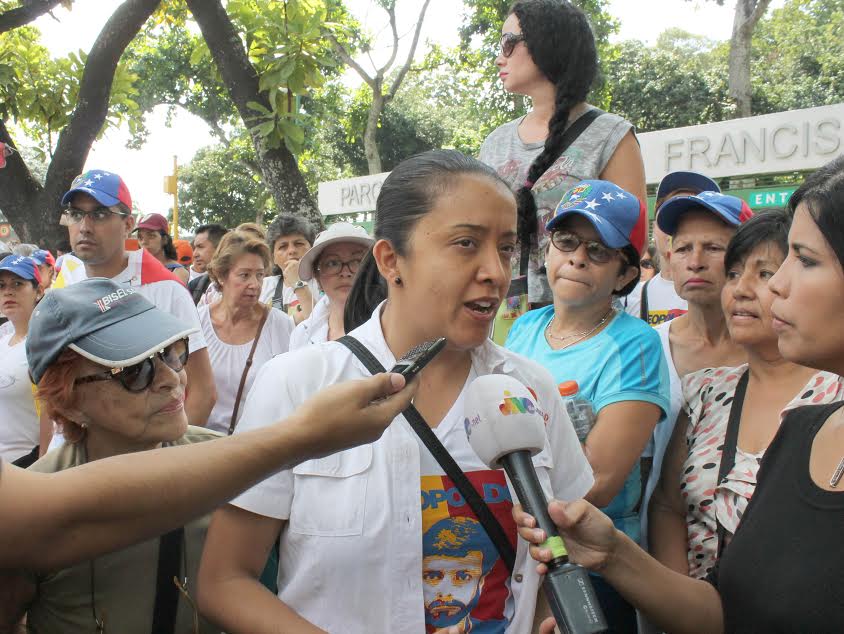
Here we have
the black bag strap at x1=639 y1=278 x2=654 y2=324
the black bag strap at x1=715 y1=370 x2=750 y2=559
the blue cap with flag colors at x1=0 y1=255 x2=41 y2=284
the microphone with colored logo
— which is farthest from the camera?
the blue cap with flag colors at x1=0 y1=255 x2=41 y2=284

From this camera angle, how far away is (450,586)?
6.43 feet

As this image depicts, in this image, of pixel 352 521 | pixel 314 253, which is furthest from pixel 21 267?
pixel 352 521

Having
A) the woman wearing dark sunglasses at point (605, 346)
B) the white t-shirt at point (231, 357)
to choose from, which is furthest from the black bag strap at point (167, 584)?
the white t-shirt at point (231, 357)

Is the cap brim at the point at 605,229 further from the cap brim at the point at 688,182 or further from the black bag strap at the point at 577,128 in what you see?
the cap brim at the point at 688,182

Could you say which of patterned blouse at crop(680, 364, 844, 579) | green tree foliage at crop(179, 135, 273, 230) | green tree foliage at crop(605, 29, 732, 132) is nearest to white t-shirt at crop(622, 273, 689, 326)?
patterned blouse at crop(680, 364, 844, 579)

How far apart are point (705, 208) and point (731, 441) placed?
1.17 meters

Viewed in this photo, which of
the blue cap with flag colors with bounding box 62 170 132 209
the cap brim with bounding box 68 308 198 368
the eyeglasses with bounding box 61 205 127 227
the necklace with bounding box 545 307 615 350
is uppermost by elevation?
the blue cap with flag colors with bounding box 62 170 132 209

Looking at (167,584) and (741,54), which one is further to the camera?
(741,54)

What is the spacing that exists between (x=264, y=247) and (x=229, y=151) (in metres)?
32.6

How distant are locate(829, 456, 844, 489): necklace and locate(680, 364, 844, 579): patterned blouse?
1.89 ft

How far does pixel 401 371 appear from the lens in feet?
5.67

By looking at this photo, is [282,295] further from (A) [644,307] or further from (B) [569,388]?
(B) [569,388]

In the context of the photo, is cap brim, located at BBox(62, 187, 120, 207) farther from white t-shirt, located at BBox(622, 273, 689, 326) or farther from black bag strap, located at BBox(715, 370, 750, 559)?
black bag strap, located at BBox(715, 370, 750, 559)

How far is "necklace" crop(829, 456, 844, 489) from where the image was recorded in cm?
179
